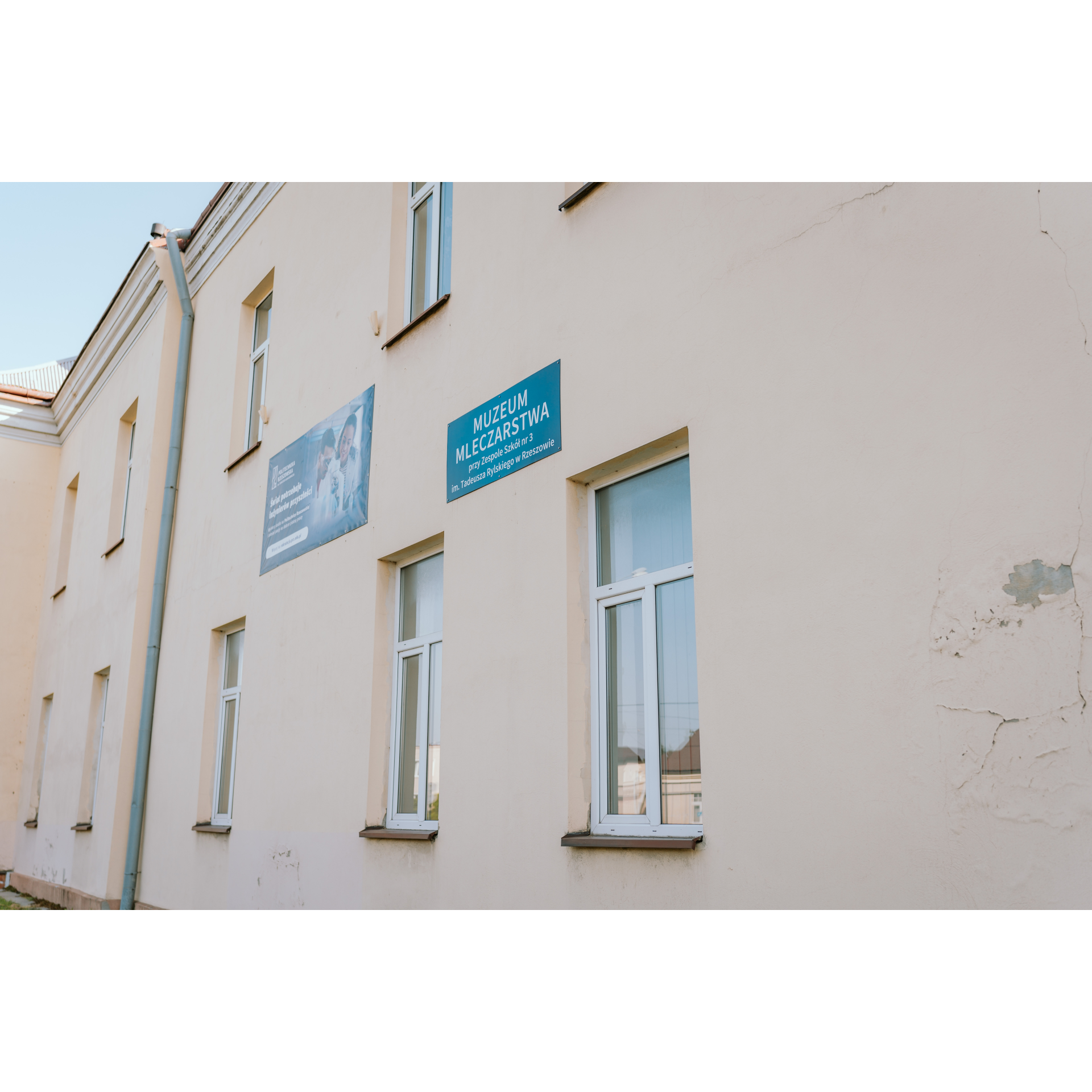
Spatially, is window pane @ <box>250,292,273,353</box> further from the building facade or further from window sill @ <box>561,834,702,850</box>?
window sill @ <box>561,834,702,850</box>

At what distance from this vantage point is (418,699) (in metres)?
5.95

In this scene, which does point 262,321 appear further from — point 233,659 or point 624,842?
point 624,842

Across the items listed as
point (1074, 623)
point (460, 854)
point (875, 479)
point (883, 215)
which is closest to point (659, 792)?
point (460, 854)

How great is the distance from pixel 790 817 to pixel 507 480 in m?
2.43

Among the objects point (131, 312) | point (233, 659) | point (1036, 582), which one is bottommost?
point (1036, 582)

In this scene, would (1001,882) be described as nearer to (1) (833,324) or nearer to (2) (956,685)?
(2) (956,685)

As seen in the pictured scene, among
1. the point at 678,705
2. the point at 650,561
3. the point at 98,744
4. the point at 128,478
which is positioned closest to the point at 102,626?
the point at 98,744

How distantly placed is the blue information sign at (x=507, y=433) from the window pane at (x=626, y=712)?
97 centimetres

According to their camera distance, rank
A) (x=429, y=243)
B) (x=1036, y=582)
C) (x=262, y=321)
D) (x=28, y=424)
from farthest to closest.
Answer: (x=28, y=424) → (x=262, y=321) → (x=429, y=243) → (x=1036, y=582)

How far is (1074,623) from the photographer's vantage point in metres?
2.76

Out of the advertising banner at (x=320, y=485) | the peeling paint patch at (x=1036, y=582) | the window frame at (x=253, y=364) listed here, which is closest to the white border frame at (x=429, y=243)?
the advertising banner at (x=320, y=485)

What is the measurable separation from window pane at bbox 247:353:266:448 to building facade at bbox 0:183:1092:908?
1.88 ft

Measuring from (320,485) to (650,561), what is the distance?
137 inches

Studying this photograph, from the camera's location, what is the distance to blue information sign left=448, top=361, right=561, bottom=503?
16.3 ft
